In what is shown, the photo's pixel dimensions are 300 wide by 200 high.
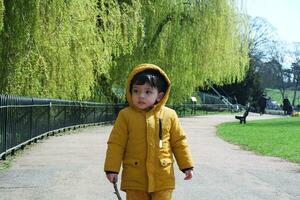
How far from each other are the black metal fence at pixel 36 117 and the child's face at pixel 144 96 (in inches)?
281

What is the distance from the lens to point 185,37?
89.2 feet

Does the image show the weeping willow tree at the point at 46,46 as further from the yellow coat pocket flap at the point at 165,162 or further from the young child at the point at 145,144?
the yellow coat pocket flap at the point at 165,162

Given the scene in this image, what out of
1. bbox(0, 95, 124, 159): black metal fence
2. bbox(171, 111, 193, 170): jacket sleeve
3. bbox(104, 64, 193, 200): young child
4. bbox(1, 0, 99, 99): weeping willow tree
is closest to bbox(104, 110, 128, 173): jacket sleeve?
bbox(104, 64, 193, 200): young child

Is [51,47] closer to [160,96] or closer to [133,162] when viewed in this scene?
[160,96]

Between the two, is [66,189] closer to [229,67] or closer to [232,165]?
[232,165]

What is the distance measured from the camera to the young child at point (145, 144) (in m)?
4.71

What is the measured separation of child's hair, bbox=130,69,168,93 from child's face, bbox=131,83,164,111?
0.10 feet

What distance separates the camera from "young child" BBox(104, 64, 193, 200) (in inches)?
185

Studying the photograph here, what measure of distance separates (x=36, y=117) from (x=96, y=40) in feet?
9.81

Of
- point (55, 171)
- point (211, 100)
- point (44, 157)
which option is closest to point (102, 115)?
point (44, 157)

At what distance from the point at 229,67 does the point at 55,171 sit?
2071 centimetres

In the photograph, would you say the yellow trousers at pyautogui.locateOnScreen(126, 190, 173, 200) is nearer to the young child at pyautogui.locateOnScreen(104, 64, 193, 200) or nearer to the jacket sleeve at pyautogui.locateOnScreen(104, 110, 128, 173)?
the young child at pyautogui.locateOnScreen(104, 64, 193, 200)

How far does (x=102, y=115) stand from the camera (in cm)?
2866

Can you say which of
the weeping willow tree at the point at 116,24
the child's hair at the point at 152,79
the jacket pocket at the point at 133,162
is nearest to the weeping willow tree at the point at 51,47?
the weeping willow tree at the point at 116,24
